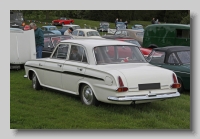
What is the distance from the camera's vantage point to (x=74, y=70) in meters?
8.59

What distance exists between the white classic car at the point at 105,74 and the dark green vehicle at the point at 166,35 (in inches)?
330

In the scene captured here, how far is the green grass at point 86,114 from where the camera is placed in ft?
23.2

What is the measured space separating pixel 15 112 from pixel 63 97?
1.67m

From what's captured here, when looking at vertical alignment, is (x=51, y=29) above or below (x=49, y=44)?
above

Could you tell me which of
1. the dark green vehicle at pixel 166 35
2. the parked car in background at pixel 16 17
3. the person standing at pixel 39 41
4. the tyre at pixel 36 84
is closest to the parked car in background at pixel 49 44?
the person standing at pixel 39 41

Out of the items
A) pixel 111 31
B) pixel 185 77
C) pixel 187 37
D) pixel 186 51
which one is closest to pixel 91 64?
pixel 185 77

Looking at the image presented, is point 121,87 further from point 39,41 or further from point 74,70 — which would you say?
point 39,41

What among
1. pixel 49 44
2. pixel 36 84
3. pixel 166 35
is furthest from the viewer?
pixel 166 35

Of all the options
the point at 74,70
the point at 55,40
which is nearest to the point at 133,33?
the point at 55,40

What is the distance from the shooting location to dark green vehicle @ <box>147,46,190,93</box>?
33.9 ft

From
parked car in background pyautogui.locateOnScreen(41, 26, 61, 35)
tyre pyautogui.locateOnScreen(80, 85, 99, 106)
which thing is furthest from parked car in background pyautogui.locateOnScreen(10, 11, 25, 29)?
parked car in background pyautogui.locateOnScreen(41, 26, 61, 35)

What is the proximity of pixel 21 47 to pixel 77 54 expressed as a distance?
5.10 metres

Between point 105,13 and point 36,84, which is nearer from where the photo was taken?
point 36,84

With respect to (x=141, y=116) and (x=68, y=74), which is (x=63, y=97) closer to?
(x=68, y=74)
